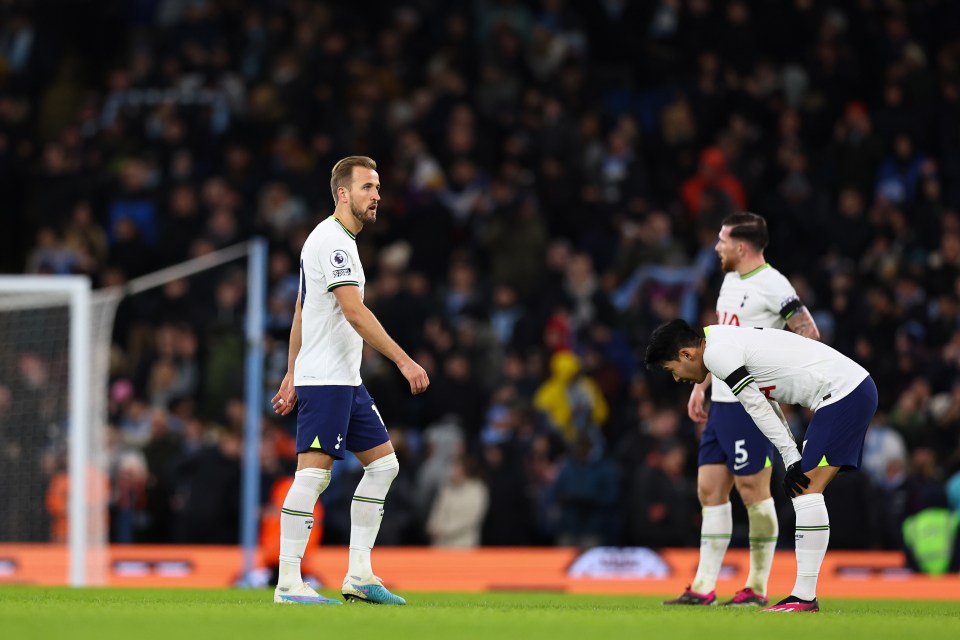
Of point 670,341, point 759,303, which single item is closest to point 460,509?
point 759,303

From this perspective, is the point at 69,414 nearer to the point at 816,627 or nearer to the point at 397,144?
the point at 397,144

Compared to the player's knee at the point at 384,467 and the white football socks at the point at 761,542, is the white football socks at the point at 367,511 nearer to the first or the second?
the player's knee at the point at 384,467

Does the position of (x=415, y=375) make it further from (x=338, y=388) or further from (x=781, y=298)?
(x=781, y=298)

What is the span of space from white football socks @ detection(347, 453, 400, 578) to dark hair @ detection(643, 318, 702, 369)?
68.7 inches

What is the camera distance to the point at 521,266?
20.3 m

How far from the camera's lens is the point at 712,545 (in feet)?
34.5

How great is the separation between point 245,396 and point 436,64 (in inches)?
268

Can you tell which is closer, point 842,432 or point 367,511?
point 842,432

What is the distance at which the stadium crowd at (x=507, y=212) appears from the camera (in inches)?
686

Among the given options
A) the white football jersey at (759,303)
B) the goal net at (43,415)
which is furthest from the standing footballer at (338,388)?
the goal net at (43,415)

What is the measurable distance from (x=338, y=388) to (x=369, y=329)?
463 millimetres

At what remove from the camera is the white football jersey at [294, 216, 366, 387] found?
9.23m

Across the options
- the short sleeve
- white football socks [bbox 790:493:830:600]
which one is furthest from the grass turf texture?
the short sleeve

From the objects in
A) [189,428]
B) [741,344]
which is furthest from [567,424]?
[741,344]
